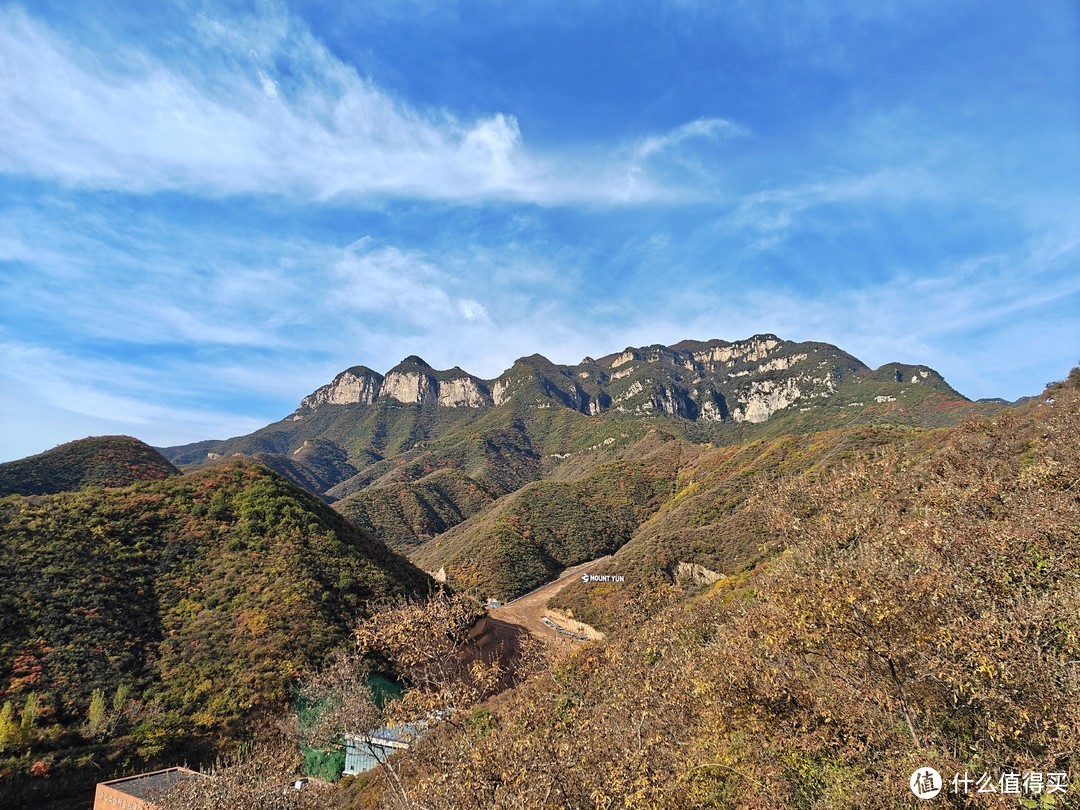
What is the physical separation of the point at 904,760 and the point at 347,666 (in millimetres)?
29755

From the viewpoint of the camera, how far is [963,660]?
8.81 metres

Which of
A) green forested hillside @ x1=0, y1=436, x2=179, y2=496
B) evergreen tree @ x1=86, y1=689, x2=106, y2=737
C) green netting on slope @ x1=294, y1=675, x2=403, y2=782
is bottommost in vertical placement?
green netting on slope @ x1=294, y1=675, x2=403, y2=782

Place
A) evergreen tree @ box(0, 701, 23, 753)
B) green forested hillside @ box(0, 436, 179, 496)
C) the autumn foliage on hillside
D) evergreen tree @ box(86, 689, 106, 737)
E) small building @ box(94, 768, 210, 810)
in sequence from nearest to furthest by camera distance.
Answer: the autumn foliage on hillside, small building @ box(94, 768, 210, 810), evergreen tree @ box(0, 701, 23, 753), evergreen tree @ box(86, 689, 106, 737), green forested hillside @ box(0, 436, 179, 496)

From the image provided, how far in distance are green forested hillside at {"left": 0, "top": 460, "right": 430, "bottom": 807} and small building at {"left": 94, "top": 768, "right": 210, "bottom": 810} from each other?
3.12m

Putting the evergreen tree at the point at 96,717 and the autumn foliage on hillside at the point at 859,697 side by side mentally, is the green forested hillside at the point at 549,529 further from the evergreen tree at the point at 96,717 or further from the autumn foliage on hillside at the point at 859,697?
the autumn foliage on hillside at the point at 859,697

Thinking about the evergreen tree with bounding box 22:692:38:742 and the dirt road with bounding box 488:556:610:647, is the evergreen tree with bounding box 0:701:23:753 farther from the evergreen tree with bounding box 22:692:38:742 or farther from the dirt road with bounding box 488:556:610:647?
the dirt road with bounding box 488:556:610:647

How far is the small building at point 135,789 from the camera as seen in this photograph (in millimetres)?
21828

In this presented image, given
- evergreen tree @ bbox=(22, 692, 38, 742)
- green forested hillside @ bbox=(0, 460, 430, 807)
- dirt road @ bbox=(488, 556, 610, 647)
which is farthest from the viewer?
dirt road @ bbox=(488, 556, 610, 647)

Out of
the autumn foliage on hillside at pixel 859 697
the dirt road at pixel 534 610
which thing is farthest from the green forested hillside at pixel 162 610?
the autumn foliage on hillside at pixel 859 697

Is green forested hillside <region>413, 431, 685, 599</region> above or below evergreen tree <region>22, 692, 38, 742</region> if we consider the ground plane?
above

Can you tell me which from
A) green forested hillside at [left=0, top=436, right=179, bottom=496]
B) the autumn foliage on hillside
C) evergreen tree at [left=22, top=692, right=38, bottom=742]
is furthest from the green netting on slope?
green forested hillside at [left=0, top=436, right=179, bottom=496]

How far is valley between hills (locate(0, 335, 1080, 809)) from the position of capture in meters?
9.45

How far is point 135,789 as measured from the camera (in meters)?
23.1

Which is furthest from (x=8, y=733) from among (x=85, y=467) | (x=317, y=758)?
(x=85, y=467)
